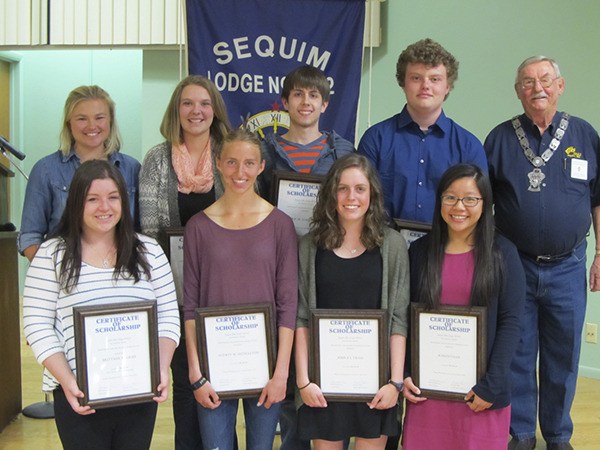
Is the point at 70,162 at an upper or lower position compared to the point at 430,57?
lower

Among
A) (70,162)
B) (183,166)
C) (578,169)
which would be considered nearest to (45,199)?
(70,162)

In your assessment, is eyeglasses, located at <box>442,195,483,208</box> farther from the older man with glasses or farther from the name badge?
the name badge

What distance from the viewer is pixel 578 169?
3.08 meters

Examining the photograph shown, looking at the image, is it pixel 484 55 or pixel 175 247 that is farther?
pixel 484 55

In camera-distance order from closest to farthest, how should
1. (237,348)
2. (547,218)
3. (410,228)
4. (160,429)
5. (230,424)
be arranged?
(237,348) → (230,424) → (410,228) → (547,218) → (160,429)

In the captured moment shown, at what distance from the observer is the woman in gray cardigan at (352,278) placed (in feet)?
7.78

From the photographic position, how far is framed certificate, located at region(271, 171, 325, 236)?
8.71 feet

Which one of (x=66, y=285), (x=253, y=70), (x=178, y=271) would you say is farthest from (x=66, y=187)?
(x=253, y=70)

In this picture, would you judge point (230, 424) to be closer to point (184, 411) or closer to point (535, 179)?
point (184, 411)

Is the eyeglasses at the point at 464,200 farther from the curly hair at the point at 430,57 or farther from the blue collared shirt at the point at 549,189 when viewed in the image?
the blue collared shirt at the point at 549,189

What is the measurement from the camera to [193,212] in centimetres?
276

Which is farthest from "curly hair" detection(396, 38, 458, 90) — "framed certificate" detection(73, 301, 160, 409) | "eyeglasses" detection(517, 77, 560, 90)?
"framed certificate" detection(73, 301, 160, 409)

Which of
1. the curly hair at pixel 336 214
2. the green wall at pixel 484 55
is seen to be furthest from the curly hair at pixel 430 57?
the green wall at pixel 484 55

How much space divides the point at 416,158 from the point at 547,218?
721 millimetres
